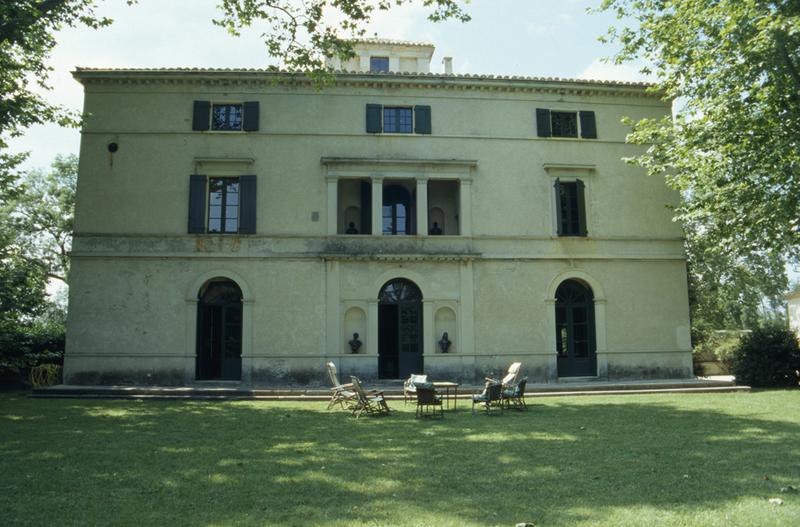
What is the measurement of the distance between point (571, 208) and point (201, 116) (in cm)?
1296

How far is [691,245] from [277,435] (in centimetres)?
2457

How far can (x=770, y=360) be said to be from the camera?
18.0m

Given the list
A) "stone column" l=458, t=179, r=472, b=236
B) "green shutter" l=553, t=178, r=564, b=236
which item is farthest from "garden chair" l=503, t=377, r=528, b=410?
"green shutter" l=553, t=178, r=564, b=236

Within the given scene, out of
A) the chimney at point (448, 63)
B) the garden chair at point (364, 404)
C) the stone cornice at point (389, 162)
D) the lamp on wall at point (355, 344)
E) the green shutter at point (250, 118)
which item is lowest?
the garden chair at point (364, 404)

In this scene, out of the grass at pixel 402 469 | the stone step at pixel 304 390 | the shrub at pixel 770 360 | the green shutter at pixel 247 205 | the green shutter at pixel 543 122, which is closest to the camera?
the grass at pixel 402 469

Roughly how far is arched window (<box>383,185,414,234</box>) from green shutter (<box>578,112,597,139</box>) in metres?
6.55

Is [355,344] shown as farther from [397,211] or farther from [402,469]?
[402,469]

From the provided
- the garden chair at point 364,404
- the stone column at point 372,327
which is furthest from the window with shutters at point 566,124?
the garden chair at point 364,404

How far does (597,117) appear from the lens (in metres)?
20.5

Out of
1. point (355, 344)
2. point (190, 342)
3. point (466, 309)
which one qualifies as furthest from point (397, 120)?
point (190, 342)

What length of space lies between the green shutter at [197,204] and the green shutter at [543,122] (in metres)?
11.5

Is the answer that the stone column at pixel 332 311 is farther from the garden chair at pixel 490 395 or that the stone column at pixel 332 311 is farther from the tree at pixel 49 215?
the tree at pixel 49 215

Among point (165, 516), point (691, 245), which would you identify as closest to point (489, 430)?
point (165, 516)

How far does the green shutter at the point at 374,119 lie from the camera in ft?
63.9
